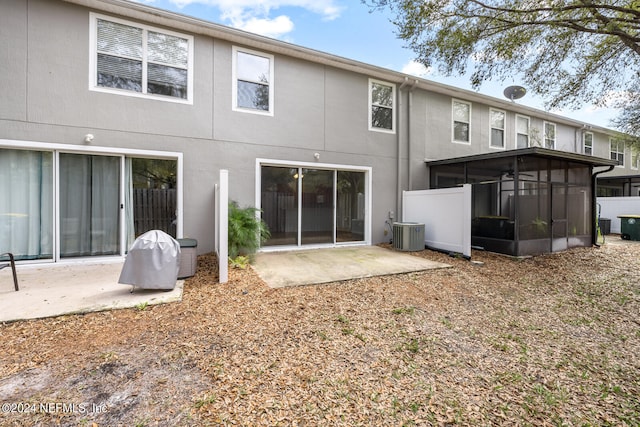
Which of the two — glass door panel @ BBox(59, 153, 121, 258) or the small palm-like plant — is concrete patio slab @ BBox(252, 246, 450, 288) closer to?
the small palm-like plant

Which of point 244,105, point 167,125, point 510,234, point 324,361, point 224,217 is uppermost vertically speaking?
point 244,105

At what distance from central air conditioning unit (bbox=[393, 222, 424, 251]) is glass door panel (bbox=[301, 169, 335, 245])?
73.5 inches

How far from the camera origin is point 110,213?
5863mm

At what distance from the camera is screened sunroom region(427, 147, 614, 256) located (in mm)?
7320

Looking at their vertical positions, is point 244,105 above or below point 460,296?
above

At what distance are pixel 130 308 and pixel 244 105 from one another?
206 inches

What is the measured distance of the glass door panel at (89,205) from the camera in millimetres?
5582

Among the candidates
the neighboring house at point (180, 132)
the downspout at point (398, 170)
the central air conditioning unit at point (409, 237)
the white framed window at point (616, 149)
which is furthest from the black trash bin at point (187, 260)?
the white framed window at point (616, 149)

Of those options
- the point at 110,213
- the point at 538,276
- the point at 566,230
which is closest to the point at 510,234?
the point at 538,276

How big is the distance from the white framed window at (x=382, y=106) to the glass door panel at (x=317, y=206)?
2.29 m

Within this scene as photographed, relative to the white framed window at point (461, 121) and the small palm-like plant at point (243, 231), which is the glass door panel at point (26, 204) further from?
the white framed window at point (461, 121)

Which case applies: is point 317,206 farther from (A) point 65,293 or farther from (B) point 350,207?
(A) point 65,293

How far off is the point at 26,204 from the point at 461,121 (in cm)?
1216

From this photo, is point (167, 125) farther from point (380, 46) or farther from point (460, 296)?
point (460, 296)
